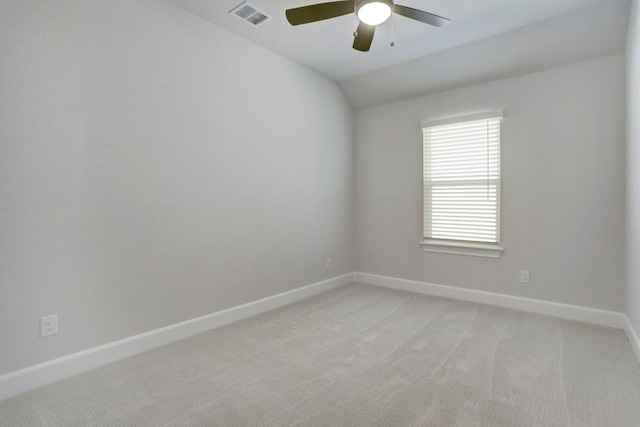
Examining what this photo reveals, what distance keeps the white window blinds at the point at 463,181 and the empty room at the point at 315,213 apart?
0.08 feet

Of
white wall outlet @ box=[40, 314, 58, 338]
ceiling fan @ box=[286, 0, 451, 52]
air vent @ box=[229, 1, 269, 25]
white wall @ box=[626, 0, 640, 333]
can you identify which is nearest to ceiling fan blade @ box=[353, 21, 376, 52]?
ceiling fan @ box=[286, 0, 451, 52]

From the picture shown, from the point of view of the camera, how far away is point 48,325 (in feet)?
6.87

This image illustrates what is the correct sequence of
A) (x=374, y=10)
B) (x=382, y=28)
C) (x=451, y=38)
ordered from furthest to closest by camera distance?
(x=451, y=38) < (x=382, y=28) < (x=374, y=10)

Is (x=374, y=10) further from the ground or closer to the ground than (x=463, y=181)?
further from the ground

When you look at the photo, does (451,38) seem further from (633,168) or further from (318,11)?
(633,168)

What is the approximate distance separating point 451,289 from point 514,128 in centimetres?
191

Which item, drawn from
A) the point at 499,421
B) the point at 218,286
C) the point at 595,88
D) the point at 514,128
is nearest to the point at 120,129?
the point at 218,286

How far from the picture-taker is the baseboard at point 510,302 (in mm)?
2984

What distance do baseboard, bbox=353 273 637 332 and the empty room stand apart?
0.02 meters

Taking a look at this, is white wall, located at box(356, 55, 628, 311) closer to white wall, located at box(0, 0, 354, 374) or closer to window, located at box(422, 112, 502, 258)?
window, located at box(422, 112, 502, 258)

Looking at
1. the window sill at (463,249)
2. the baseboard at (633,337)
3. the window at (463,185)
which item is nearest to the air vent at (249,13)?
the window at (463,185)

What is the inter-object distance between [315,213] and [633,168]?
2940mm

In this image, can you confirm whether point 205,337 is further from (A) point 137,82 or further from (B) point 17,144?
(A) point 137,82

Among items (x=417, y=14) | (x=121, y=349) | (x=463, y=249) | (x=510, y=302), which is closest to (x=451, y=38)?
(x=417, y=14)
